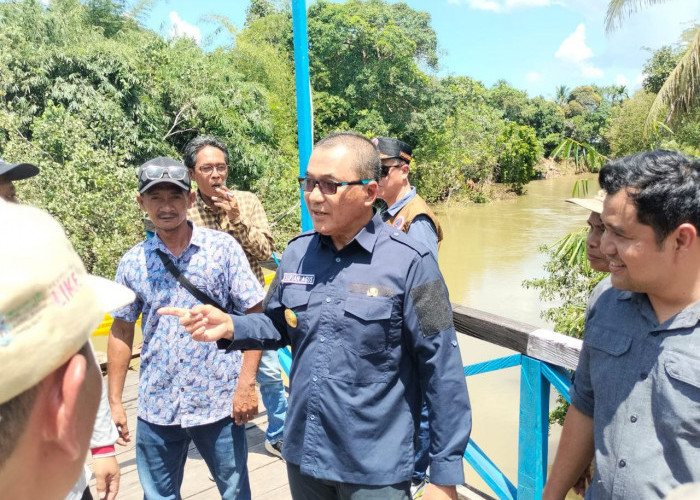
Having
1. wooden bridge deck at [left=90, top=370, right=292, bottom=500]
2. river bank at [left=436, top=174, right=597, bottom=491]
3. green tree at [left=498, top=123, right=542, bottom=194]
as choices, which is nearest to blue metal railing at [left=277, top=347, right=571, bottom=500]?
wooden bridge deck at [left=90, top=370, right=292, bottom=500]

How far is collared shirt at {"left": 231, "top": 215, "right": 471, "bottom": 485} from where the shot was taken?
175 cm

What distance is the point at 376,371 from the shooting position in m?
1.78

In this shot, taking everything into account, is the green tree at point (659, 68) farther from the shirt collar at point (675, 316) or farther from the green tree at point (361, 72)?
the shirt collar at point (675, 316)

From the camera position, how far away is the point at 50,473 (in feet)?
2.51

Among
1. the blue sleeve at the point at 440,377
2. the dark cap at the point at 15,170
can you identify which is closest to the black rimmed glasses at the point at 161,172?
the dark cap at the point at 15,170

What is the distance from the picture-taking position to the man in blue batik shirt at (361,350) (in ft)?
5.76

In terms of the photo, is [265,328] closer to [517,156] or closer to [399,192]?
[399,192]

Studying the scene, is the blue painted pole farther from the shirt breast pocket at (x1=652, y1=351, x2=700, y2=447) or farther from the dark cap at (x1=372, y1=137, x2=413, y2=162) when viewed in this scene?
the shirt breast pocket at (x1=652, y1=351, x2=700, y2=447)

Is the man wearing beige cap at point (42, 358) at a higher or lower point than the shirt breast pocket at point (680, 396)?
higher

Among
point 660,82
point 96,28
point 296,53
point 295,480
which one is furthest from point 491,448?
point 660,82

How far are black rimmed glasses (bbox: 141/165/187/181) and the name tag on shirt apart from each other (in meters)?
Result: 0.73

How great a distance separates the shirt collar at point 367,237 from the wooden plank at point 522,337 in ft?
2.54

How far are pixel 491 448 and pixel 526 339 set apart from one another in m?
5.77

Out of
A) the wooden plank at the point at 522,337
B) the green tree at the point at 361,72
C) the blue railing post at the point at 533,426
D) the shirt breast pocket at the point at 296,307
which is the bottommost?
the blue railing post at the point at 533,426
